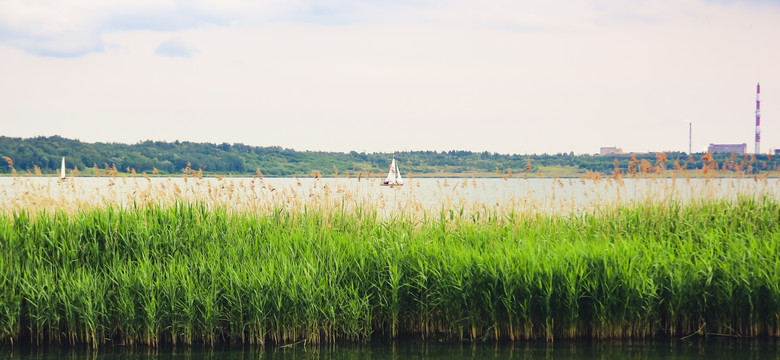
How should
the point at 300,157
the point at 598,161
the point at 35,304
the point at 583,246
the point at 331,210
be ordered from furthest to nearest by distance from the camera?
the point at 300,157 → the point at 598,161 → the point at 331,210 → the point at 583,246 → the point at 35,304

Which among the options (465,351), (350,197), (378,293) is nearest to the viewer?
(465,351)

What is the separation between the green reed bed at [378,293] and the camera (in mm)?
8516

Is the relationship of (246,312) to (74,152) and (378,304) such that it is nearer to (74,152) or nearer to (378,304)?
(378,304)

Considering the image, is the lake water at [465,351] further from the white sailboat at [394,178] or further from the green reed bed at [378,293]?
the white sailboat at [394,178]

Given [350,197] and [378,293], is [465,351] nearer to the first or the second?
[378,293]

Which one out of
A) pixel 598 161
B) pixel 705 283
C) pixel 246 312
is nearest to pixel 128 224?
pixel 246 312

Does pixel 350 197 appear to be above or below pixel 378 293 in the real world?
above

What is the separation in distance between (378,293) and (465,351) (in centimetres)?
154

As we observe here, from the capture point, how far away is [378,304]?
8.78 meters

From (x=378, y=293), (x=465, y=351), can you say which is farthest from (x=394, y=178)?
(x=465, y=351)

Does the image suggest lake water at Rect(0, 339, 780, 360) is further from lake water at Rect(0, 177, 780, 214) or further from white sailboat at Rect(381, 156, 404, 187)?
white sailboat at Rect(381, 156, 404, 187)

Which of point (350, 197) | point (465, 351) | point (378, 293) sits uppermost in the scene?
point (350, 197)

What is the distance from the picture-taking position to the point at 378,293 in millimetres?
8898

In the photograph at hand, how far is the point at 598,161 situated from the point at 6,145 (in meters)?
55.9
